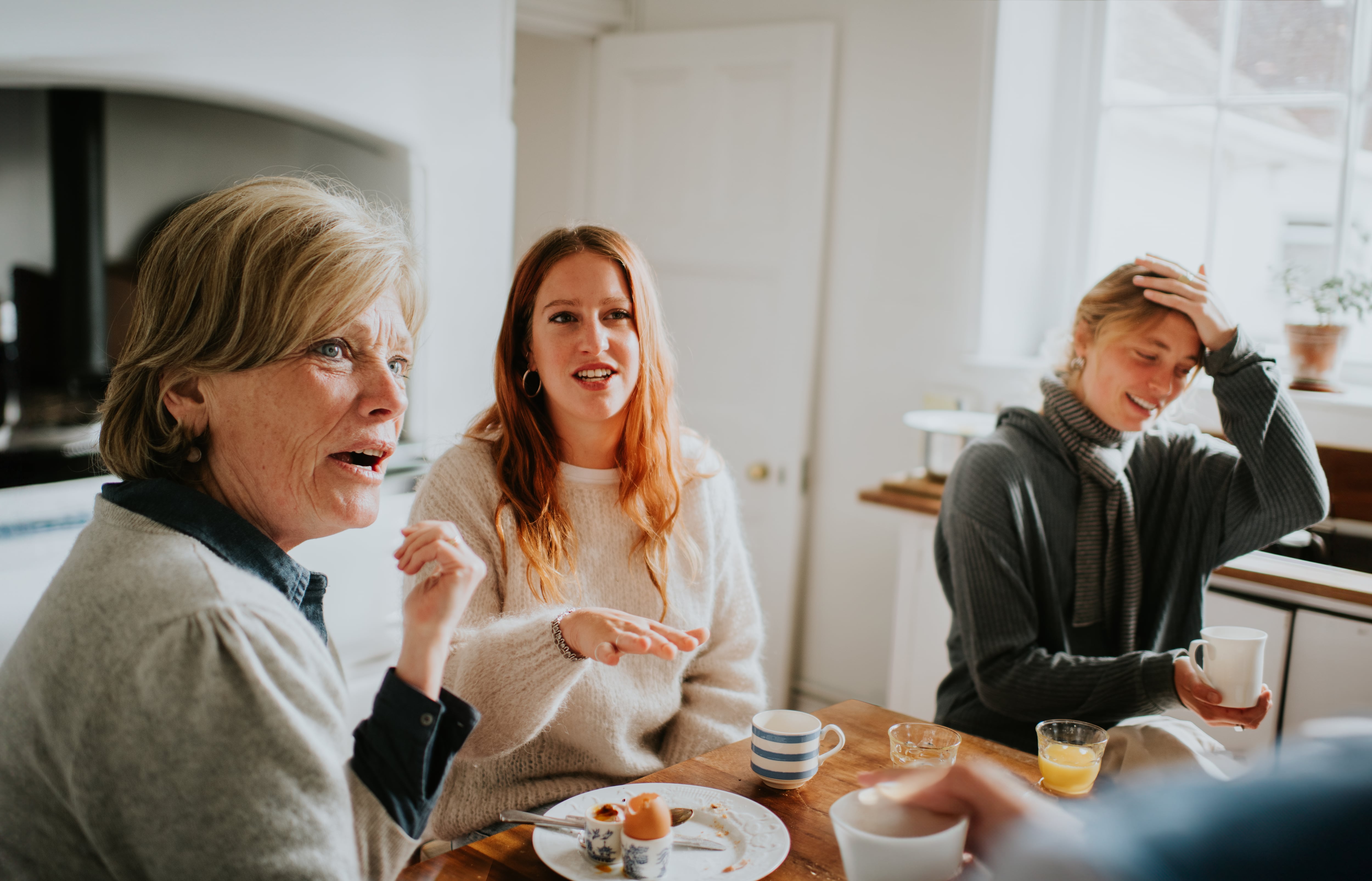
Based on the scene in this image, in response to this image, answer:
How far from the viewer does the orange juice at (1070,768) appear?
1244mm

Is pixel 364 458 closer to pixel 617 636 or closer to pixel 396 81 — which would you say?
pixel 617 636

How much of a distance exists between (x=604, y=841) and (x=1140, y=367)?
1.23 meters

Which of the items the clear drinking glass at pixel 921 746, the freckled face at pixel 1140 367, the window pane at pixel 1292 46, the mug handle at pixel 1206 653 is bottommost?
the clear drinking glass at pixel 921 746

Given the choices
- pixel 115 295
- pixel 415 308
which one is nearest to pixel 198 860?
A: pixel 415 308

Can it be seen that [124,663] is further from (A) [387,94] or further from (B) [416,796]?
(A) [387,94]

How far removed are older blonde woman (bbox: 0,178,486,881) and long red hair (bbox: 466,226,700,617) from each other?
48cm

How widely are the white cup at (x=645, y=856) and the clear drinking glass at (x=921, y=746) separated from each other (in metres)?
0.38

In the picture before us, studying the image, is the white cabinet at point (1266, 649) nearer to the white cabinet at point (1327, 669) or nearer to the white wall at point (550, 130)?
the white cabinet at point (1327, 669)

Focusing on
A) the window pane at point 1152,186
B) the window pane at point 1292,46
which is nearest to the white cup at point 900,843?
the window pane at point 1152,186

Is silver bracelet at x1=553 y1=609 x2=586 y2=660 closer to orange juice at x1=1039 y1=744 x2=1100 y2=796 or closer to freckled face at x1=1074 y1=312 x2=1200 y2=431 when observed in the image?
orange juice at x1=1039 y1=744 x2=1100 y2=796

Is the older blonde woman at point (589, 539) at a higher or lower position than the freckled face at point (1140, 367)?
lower

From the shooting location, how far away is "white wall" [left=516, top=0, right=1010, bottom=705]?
2834 mm

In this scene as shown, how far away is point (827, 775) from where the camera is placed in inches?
50.8

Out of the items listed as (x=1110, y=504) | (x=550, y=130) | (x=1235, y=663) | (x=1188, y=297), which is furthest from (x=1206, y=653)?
(x=550, y=130)
